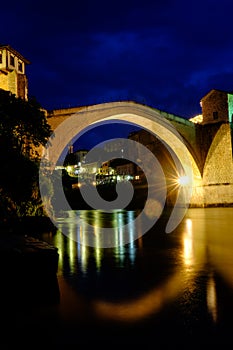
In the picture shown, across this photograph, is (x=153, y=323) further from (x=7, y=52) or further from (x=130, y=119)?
(x=7, y=52)

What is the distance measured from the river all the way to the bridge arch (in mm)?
16018

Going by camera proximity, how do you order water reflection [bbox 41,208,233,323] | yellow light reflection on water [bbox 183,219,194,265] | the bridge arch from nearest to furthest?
water reflection [bbox 41,208,233,323]
yellow light reflection on water [bbox 183,219,194,265]
the bridge arch

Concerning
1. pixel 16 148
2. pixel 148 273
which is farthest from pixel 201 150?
pixel 148 273

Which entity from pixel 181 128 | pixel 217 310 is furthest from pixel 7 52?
pixel 217 310

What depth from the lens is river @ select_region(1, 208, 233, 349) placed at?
388 cm

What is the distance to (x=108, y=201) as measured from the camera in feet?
138

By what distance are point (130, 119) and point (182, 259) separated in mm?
21703

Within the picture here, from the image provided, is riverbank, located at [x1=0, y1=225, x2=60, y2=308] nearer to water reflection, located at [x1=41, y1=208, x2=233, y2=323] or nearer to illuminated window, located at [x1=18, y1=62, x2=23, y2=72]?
water reflection, located at [x1=41, y1=208, x2=233, y2=323]

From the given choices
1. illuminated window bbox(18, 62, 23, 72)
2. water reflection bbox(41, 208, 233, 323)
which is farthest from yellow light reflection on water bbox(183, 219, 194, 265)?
illuminated window bbox(18, 62, 23, 72)

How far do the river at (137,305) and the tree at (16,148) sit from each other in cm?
347

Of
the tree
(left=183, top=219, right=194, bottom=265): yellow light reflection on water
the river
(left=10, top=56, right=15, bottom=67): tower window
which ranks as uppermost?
(left=10, top=56, right=15, bottom=67): tower window

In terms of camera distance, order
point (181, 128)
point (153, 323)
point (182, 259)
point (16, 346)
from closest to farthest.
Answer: point (16, 346) → point (153, 323) → point (182, 259) → point (181, 128)

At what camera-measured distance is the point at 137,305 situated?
4926 mm

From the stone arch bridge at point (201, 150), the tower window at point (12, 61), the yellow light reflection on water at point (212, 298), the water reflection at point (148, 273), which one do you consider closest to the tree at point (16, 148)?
the water reflection at point (148, 273)
